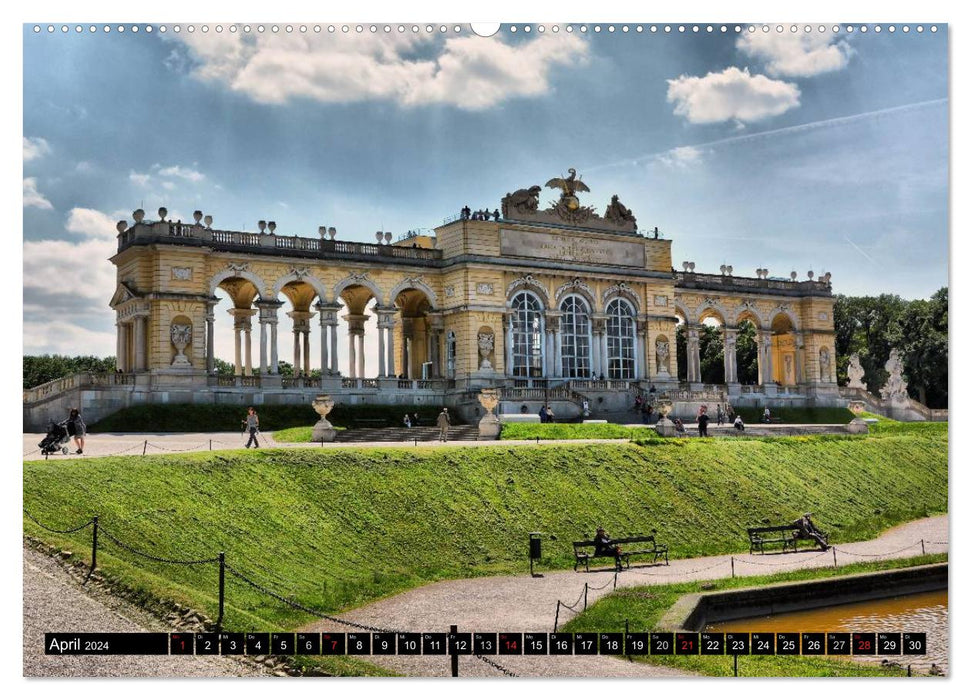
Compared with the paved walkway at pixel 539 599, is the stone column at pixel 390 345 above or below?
above

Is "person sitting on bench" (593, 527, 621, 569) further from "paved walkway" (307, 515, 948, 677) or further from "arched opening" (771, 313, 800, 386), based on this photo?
"arched opening" (771, 313, 800, 386)

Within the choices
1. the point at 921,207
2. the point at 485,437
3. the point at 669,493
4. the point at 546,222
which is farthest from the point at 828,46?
the point at 546,222

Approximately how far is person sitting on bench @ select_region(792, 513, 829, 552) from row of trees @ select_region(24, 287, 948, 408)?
4131 mm

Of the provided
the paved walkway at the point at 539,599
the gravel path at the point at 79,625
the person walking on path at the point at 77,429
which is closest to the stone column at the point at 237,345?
the person walking on path at the point at 77,429

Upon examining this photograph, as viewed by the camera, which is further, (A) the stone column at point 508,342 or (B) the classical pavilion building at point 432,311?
(A) the stone column at point 508,342

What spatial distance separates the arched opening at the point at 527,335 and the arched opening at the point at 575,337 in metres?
1.22

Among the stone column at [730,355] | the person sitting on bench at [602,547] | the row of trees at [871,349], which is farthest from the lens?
the stone column at [730,355]

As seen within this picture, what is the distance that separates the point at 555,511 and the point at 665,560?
287 centimetres

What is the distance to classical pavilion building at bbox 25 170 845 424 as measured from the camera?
131 feet

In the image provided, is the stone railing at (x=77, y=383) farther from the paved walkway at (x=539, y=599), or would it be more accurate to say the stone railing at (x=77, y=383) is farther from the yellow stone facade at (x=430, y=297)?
the paved walkway at (x=539, y=599)

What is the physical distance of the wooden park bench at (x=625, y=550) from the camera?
2278 centimetres

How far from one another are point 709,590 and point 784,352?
4647 cm

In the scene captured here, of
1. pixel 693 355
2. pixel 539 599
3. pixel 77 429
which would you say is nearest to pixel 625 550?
pixel 539 599

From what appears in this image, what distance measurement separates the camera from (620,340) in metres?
50.8
